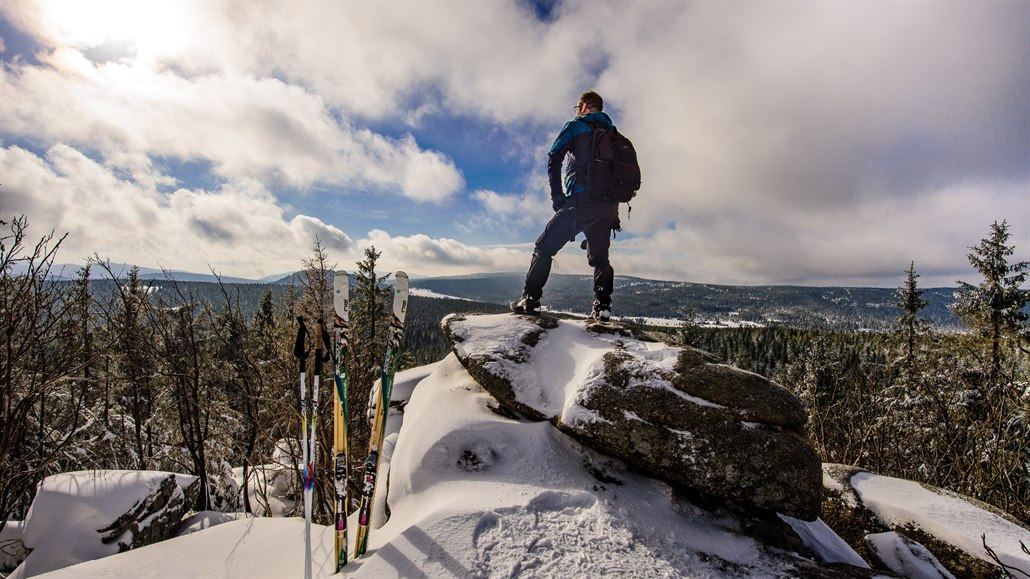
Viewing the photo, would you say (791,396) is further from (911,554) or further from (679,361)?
(911,554)

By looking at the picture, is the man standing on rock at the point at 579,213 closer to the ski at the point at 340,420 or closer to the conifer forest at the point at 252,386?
the conifer forest at the point at 252,386

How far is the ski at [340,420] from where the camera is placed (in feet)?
10.4

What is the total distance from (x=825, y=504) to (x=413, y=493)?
558 cm

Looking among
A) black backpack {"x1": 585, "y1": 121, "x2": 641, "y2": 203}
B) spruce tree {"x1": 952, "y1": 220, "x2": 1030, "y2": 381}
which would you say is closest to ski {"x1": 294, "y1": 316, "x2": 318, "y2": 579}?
black backpack {"x1": 585, "y1": 121, "x2": 641, "y2": 203}

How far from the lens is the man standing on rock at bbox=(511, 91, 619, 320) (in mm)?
5256

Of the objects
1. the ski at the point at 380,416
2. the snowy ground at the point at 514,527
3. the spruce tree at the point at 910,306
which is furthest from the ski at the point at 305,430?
the spruce tree at the point at 910,306

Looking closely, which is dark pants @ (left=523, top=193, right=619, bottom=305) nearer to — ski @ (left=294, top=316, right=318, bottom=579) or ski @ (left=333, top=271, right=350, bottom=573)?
ski @ (left=333, top=271, right=350, bottom=573)

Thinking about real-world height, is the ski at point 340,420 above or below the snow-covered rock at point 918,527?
above

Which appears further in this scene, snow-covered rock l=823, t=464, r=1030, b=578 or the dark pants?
the dark pants

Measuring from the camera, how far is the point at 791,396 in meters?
4.09

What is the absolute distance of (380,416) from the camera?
12.4ft

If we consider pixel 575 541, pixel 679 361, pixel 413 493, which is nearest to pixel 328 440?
pixel 413 493

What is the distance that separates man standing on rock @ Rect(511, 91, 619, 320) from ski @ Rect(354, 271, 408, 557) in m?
2.06

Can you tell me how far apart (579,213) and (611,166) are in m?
0.76
